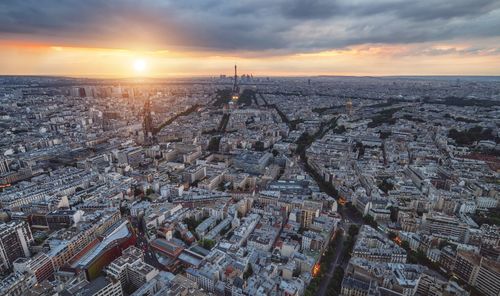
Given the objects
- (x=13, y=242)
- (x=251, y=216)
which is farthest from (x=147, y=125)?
(x=251, y=216)

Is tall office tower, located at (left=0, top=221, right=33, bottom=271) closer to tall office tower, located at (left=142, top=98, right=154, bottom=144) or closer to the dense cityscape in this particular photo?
the dense cityscape

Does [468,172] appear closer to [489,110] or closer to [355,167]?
[355,167]

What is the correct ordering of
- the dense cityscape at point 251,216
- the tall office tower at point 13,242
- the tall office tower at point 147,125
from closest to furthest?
1. the dense cityscape at point 251,216
2. the tall office tower at point 13,242
3. the tall office tower at point 147,125

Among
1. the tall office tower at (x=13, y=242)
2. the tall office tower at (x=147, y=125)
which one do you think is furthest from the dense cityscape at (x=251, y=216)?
the tall office tower at (x=147, y=125)

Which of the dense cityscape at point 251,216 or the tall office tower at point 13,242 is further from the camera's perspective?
the tall office tower at point 13,242

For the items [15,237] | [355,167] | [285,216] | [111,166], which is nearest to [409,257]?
[285,216]

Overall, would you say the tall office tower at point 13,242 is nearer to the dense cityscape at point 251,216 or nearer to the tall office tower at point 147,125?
the dense cityscape at point 251,216

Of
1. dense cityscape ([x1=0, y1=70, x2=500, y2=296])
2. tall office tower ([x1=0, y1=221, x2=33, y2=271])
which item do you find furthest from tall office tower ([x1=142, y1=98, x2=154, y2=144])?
tall office tower ([x1=0, y1=221, x2=33, y2=271])

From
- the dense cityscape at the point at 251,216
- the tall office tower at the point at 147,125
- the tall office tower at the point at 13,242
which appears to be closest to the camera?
the dense cityscape at the point at 251,216

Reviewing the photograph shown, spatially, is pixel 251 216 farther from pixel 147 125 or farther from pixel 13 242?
pixel 147 125
